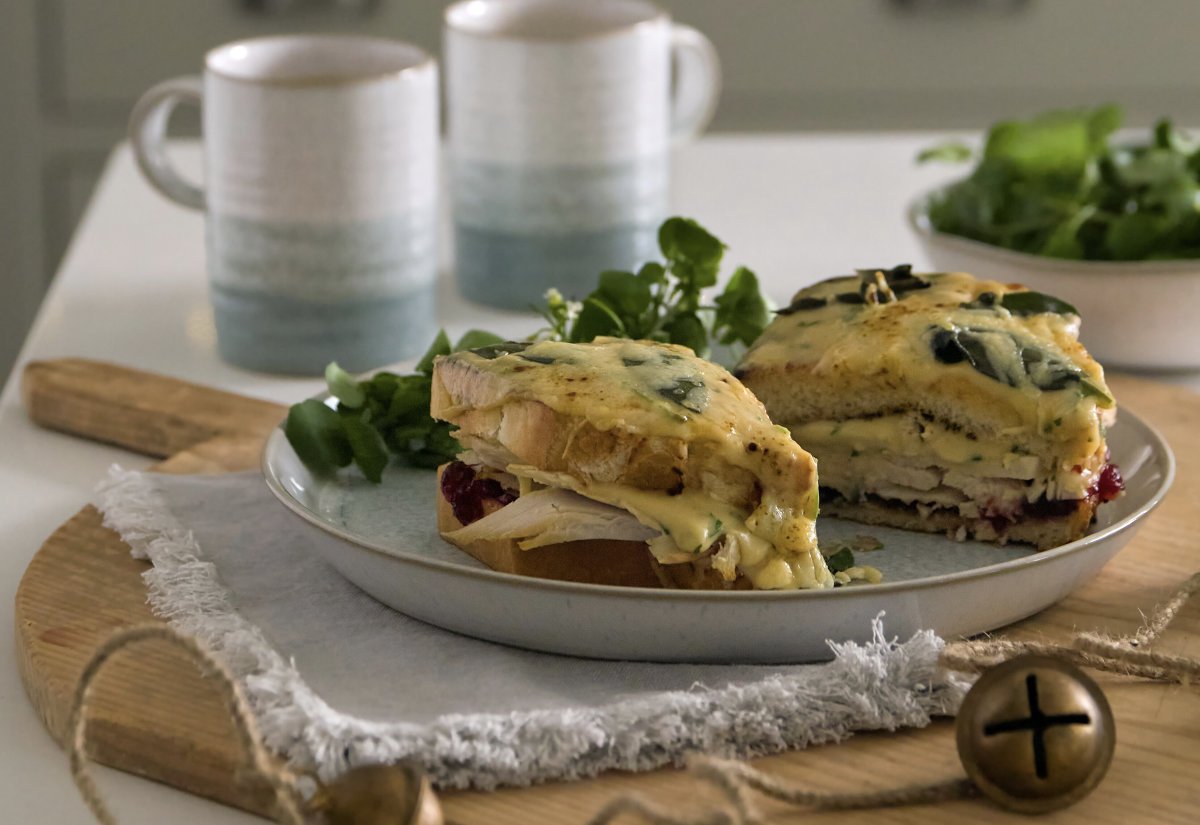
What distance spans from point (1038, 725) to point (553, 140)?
5.33 feet

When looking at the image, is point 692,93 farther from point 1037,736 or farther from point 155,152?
point 1037,736

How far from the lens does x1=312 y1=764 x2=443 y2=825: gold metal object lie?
109cm

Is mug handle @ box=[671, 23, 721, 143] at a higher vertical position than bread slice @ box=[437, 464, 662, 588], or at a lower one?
higher

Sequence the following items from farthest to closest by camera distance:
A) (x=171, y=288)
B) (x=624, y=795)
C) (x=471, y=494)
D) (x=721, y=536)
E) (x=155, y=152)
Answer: (x=171, y=288) → (x=155, y=152) → (x=471, y=494) → (x=721, y=536) → (x=624, y=795)

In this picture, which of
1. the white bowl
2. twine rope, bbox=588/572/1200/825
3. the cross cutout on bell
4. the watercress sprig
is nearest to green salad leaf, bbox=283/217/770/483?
the watercress sprig

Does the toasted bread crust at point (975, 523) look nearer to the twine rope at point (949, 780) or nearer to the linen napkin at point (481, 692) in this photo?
the twine rope at point (949, 780)

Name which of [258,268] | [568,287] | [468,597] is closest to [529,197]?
[568,287]

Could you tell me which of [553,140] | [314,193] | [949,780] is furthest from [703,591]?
[553,140]

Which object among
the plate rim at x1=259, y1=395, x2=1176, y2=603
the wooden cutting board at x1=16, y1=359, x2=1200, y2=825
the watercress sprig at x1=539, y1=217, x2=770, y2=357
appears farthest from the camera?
the watercress sprig at x1=539, y1=217, x2=770, y2=357

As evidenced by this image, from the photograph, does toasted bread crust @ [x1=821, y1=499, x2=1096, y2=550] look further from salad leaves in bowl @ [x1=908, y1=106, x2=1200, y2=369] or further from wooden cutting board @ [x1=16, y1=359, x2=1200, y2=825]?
salad leaves in bowl @ [x1=908, y1=106, x2=1200, y2=369]

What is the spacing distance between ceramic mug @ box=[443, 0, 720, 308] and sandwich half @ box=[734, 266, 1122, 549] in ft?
2.37

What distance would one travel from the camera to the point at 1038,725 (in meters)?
1.13

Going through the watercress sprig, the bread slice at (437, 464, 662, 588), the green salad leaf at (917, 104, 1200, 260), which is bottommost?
the bread slice at (437, 464, 662, 588)

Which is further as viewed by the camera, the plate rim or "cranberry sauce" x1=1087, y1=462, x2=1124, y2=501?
"cranberry sauce" x1=1087, y1=462, x2=1124, y2=501
